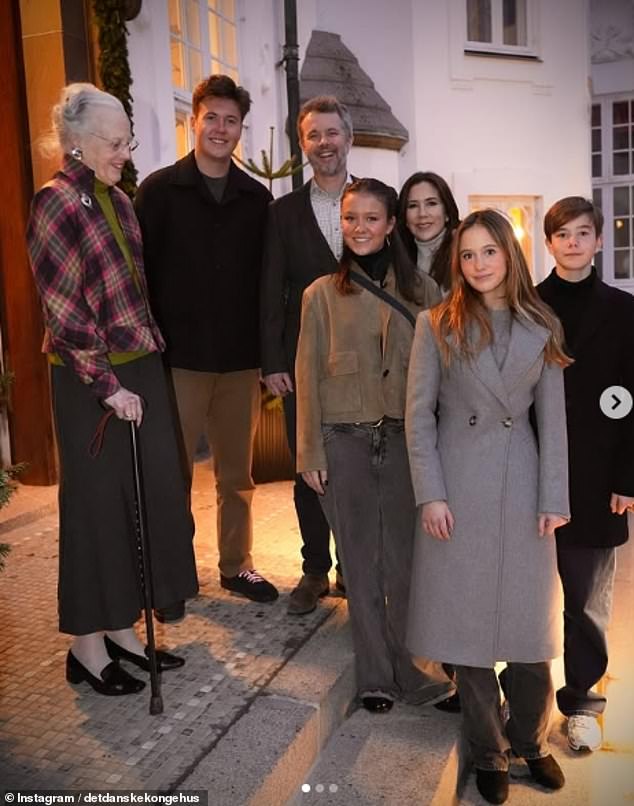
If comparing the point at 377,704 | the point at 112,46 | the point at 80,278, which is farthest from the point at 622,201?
the point at 80,278

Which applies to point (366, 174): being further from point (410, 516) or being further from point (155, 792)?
point (155, 792)

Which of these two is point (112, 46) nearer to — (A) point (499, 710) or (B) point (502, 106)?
(A) point (499, 710)

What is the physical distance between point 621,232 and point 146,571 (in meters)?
12.4

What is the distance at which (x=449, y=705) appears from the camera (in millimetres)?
2883

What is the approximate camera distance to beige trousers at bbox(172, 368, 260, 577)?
3.48 meters

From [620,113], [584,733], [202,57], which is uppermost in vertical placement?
[620,113]

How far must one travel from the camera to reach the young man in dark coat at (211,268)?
3.28 meters

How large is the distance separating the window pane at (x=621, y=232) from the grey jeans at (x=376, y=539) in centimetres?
Answer: 1172

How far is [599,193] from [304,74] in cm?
692

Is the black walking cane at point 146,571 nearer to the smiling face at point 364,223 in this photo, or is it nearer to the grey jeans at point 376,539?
the grey jeans at point 376,539

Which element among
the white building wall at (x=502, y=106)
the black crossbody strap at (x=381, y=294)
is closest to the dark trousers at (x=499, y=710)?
the black crossbody strap at (x=381, y=294)

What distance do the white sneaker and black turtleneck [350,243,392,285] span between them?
1625mm

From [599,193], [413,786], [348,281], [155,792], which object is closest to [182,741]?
[155,792]

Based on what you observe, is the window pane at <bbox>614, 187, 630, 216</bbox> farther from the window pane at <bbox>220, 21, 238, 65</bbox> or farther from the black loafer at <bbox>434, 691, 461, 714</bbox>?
the black loafer at <bbox>434, 691, 461, 714</bbox>
